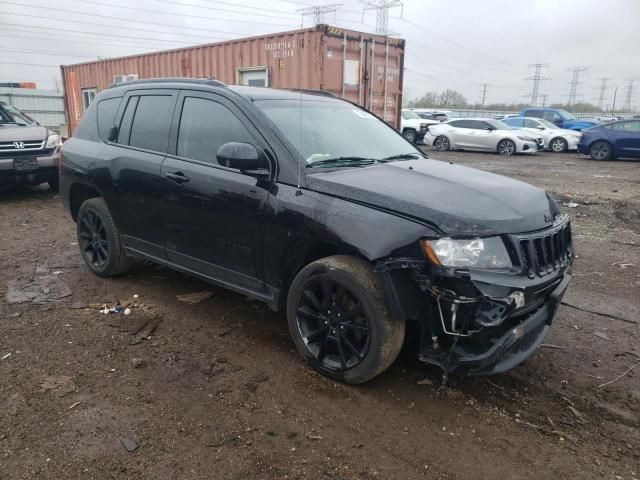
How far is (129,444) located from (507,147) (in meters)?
18.6

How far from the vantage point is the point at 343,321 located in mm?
3115

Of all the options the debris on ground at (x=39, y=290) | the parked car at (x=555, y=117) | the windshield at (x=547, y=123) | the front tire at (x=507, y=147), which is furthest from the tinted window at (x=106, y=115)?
the parked car at (x=555, y=117)

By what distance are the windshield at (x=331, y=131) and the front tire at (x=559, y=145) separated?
1870 centimetres

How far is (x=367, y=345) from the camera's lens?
9.86 ft

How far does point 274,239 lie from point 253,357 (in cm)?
86

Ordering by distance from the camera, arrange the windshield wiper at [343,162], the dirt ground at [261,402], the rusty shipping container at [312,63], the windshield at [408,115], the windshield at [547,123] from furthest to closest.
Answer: the windshield at [408,115], the windshield at [547,123], the rusty shipping container at [312,63], the windshield wiper at [343,162], the dirt ground at [261,402]

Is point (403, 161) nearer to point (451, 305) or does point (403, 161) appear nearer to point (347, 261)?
point (347, 261)

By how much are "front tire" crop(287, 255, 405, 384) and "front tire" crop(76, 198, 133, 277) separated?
2.28 meters

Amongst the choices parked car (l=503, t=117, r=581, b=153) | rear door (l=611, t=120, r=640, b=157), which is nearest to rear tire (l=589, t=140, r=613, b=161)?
rear door (l=611, t=120, r=640, b=157)

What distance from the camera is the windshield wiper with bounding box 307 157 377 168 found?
343 centimetres

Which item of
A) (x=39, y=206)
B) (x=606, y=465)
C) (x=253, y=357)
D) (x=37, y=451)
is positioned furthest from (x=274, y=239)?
(x=39, y=206)

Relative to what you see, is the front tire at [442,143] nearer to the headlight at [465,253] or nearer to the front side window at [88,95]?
the front side window at [88,95]

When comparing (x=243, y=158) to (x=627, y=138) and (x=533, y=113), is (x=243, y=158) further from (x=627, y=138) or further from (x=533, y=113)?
(x=533, y=113)

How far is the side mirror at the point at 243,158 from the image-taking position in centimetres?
331
